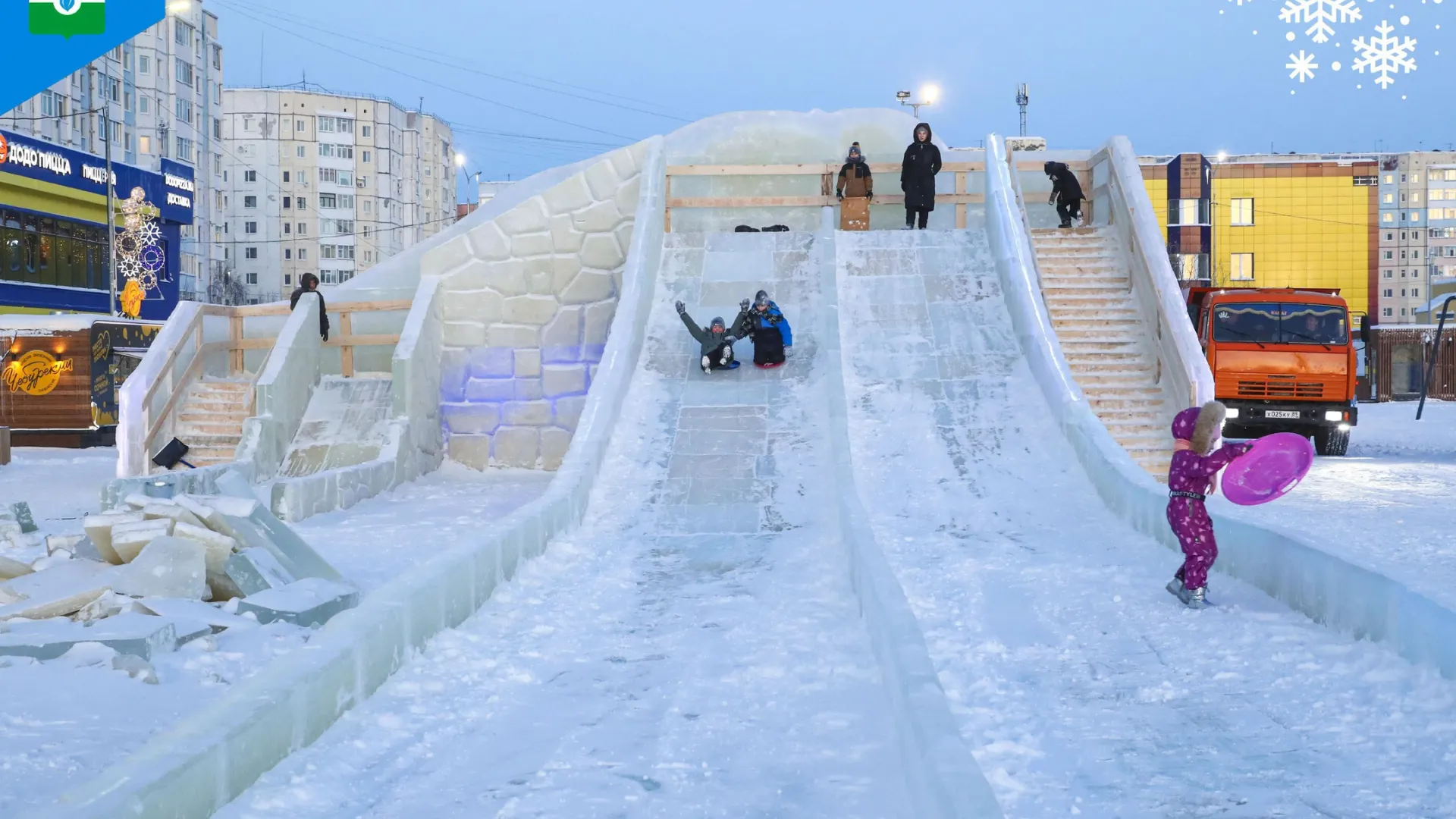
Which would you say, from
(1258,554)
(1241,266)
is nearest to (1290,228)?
(1241,266)

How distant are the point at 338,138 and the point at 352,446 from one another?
80120 mm

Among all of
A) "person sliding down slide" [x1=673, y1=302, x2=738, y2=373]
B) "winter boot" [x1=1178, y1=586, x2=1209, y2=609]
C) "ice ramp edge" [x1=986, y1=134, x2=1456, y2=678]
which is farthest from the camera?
"person sliding down slide" [x1=673, y1=302, x2=738, y2=373]

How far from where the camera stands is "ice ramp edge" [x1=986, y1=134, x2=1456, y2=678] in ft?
16.9

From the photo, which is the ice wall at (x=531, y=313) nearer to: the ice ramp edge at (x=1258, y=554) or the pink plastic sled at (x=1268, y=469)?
the ice ramp edge at (x=1258, y=554)

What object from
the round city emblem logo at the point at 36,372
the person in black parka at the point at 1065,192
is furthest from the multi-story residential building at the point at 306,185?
the person in black parka at the point at 1065,192

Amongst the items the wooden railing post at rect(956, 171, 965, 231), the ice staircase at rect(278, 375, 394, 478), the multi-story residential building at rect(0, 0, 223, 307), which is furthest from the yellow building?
the ice staircase at rect(278, 375, 394, 478)

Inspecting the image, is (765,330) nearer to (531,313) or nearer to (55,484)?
(531,313)

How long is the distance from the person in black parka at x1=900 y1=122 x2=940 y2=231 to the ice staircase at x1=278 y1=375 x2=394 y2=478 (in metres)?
7.24

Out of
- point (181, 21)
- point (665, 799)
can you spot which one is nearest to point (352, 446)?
point (665, 799)

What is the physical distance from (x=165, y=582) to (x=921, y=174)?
1237 centimetres

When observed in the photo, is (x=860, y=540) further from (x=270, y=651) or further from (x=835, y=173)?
(x=835, y=173)

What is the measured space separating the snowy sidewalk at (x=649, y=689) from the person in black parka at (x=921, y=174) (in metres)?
6.92

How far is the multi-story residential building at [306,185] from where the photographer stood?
86.2m

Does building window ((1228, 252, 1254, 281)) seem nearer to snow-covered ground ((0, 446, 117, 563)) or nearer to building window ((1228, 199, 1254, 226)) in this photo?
building window ((1228, 199, 1254, 226))
